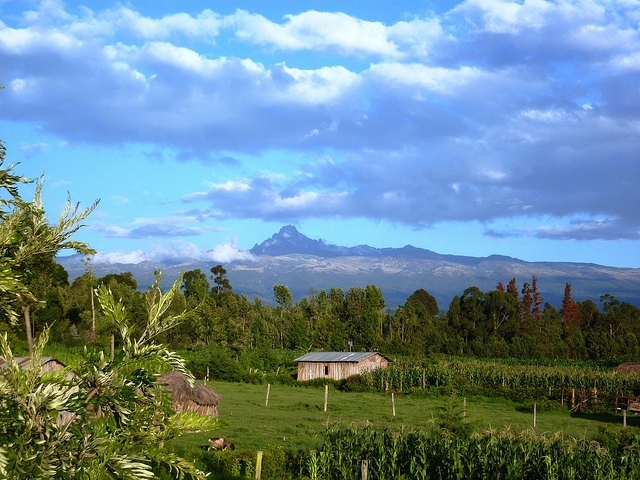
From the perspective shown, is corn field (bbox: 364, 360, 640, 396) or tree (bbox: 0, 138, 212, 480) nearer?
tree (bbox: 0, 138, 212, 480)

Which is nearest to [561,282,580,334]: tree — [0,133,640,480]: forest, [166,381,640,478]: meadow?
[0,133,640,480]: forest

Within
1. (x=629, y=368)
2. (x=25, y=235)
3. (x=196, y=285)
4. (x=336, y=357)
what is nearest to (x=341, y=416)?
(x=336, y=357)

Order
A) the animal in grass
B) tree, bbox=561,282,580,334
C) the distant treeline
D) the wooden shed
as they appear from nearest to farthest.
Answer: the animal in grass
the wooden shed
the distant treeline
tree, bbox=561,282,580,334

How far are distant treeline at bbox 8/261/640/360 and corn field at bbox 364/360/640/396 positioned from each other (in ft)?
72.4

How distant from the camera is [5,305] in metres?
7.17

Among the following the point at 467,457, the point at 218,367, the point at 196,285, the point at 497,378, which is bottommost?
the point at 218,367

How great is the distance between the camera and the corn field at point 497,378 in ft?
165

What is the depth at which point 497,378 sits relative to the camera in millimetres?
53188

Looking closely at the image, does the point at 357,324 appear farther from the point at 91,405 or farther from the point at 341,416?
the point at 91,405

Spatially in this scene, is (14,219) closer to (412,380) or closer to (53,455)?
(53,455)

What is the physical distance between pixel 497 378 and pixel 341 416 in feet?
71.6

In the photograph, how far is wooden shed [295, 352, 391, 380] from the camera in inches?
2258

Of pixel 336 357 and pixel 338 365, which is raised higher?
pixel 336 357

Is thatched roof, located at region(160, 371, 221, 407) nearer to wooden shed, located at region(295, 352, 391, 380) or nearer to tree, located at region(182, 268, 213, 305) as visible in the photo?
wooden shed, located at region(295, 352, 391, 380)
